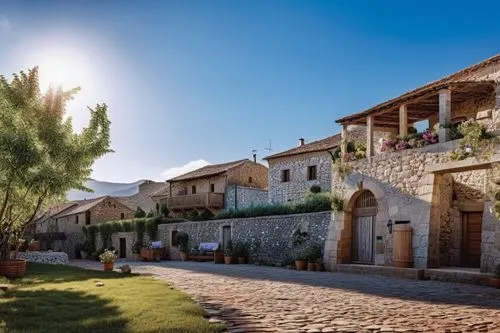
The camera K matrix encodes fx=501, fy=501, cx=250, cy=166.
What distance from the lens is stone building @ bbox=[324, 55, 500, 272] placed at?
567 inches

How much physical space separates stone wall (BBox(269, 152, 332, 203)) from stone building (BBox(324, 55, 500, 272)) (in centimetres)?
1109

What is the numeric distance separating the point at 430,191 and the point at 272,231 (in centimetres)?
832

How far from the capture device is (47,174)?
12891 mm

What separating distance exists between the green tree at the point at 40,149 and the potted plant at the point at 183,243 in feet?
39.4

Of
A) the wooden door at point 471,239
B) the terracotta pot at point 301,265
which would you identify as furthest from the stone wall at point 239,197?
the wooden door at point 471,239

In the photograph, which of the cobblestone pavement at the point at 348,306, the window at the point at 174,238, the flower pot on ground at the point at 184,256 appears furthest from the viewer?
the window at the point at 174,238

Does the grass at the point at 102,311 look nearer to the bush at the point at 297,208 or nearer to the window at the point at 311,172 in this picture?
the bush at the point at 297,208

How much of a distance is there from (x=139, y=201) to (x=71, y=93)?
36.8 meters

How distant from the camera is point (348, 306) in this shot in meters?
8.02

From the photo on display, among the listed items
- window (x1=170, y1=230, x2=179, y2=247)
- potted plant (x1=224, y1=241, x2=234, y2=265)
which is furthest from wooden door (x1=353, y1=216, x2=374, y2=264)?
window (x1=170, y1=230, x2=179, y2=247)

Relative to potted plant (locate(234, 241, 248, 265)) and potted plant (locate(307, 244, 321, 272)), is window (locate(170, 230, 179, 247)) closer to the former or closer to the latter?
potted plant (locate(234, 241, 248, 265))

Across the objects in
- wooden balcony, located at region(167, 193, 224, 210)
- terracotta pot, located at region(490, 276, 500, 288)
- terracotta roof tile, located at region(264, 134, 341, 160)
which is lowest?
terracotta pot, located at region(490, 276, 500, 288)

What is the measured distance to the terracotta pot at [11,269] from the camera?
44.4 feet

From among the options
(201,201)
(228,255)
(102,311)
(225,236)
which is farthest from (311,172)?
(102,311)
